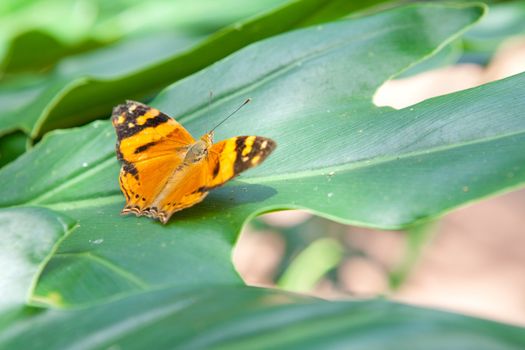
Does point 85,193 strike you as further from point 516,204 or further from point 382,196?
point 516,204

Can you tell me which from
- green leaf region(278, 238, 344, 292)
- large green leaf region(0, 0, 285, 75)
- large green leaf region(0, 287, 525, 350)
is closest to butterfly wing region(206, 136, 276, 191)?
large green leaf region(0, 287, 525, 350)

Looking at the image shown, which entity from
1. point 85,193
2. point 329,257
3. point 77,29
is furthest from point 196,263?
point 329,257

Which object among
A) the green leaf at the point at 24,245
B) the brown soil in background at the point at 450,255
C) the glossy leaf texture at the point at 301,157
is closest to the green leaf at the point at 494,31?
the glossy leaf texture at the point at 301,157

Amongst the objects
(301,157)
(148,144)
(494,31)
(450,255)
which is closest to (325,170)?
(301,157)

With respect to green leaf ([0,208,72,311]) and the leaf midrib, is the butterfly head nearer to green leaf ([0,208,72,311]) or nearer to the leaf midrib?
the leaf midrib

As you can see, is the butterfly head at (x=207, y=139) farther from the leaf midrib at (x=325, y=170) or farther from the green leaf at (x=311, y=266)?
the green leaf at (x=311, y=266)

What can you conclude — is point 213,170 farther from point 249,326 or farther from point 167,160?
point 249,326
